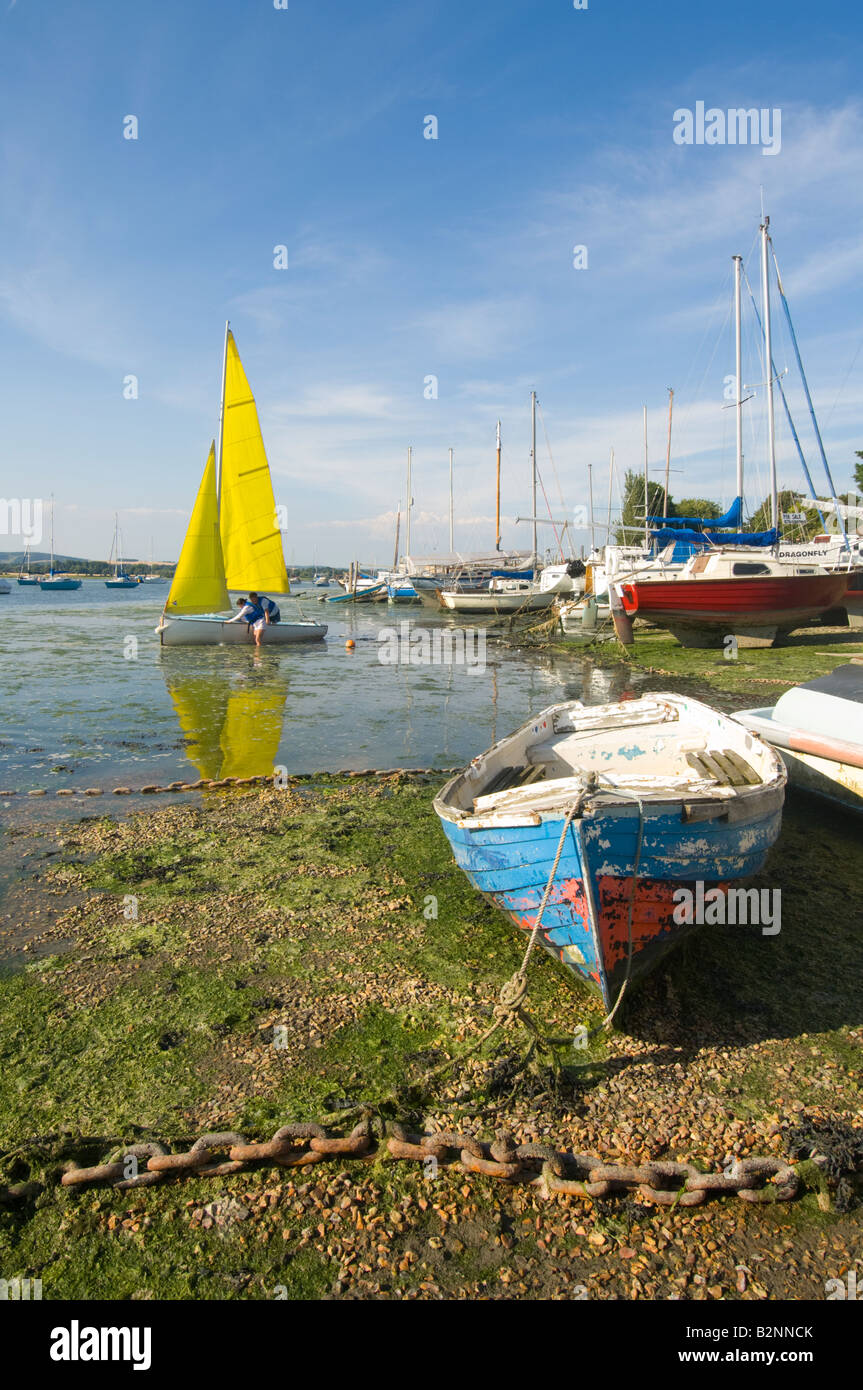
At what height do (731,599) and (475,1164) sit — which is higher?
(731,599)

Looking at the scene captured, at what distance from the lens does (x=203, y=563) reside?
25422 mm

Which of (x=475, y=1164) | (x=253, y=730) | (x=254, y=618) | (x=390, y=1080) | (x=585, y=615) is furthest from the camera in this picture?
(x=585, y=615)

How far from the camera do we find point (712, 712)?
25.8ft

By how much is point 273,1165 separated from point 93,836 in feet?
17.3

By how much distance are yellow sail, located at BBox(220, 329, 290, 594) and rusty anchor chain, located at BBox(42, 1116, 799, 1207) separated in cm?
2367

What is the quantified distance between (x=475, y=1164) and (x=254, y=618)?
78.1ft

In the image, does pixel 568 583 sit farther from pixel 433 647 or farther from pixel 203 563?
pixel 203 563

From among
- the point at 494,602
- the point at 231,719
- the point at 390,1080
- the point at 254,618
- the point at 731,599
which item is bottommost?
the point at 390,1080

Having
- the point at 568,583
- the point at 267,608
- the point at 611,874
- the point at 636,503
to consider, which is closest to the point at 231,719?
the point at 611,874

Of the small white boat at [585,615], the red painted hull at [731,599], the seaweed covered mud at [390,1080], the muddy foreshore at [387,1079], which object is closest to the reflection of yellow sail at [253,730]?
the muddy foreshore at [387,1079]

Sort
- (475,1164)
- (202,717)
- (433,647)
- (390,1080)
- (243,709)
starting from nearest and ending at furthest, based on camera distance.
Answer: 1. (475,1164)
2. (390,1080)
3. (202,717)
4. (243,709)
5. (433,647)

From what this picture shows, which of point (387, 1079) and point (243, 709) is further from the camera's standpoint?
point (243, 709)

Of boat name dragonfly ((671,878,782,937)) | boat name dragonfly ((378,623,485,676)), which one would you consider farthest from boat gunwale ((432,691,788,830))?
boat name dragonfly ((378,623,485,676))

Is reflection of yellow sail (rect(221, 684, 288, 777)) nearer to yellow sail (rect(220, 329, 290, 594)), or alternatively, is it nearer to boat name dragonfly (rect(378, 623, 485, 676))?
boat name dragonfly (rect(378, 623, 485, 676))
